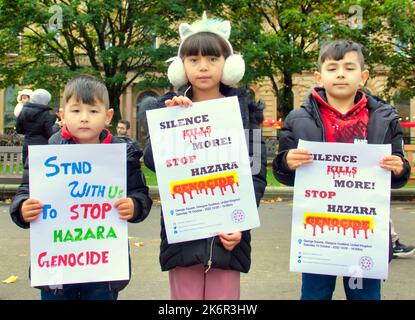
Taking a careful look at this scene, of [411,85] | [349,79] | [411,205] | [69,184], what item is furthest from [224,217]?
[411,85]

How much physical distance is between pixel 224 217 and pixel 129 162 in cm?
57

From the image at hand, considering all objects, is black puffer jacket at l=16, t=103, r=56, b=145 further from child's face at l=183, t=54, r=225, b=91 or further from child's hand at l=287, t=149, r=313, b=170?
child's hand at l=287, t=149, r=313, b=170

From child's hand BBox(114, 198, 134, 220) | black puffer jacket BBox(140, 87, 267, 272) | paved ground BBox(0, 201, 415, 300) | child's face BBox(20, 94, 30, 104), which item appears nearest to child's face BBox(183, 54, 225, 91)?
black puffer jacket BBox(140, 87, 267, 272)

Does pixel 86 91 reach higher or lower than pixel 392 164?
higher

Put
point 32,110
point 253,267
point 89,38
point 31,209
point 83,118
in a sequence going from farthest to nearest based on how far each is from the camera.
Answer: point 89,38, point 32,110, point 253,267, point 83,118, point 31,209

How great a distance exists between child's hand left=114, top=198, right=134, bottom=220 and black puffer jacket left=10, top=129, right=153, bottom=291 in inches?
1.3

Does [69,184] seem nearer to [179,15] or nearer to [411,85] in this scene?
[179,15]

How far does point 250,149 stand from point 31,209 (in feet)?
3.65

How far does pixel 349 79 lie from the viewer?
2.92 meters

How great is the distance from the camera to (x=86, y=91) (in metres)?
2.79

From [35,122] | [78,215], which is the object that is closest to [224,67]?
[78,215]

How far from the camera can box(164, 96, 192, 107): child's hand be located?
2777mm

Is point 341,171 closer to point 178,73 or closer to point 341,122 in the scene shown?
point 341,122

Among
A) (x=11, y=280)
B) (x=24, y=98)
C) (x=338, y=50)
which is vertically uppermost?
(x=24, y=98)
